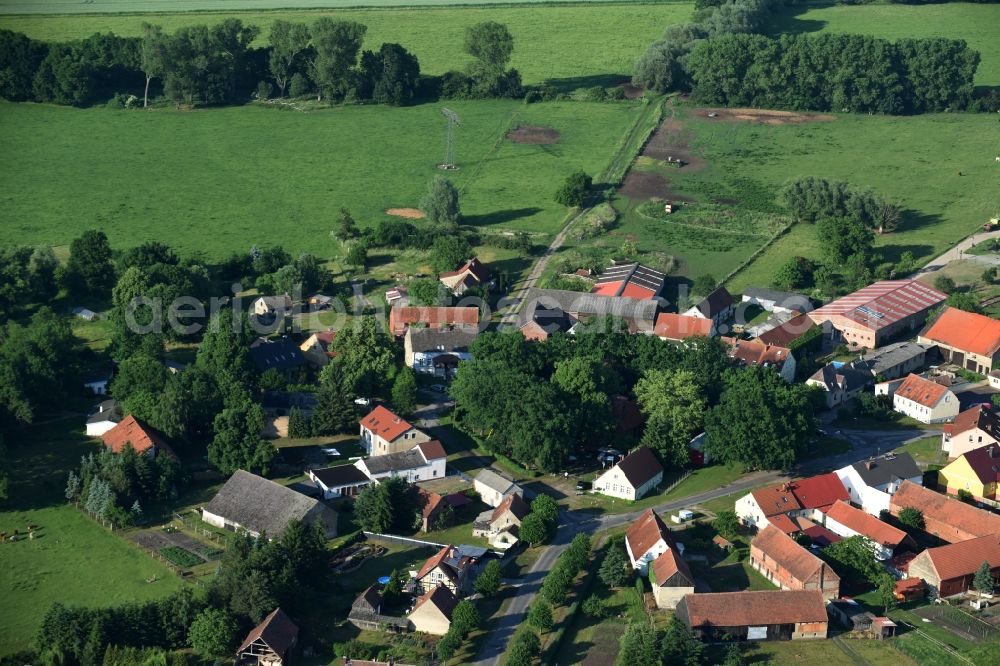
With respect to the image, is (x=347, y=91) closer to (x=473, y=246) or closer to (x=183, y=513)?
(x=473, y=246)

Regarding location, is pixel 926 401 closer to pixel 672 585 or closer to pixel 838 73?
pixel 672 585

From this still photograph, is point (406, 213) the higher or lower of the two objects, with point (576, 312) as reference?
higher

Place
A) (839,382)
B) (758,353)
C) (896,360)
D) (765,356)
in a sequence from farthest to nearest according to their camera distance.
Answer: (896,360)
(758,353)
(765,356)
(839,382)

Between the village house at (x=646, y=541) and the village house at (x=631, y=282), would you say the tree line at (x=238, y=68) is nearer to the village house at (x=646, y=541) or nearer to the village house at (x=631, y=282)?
the village house at (x=631, y=282)

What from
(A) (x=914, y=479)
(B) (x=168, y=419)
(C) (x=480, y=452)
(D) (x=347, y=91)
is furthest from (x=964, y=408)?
(D) (x=347, y=91)

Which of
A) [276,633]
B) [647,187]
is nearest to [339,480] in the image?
[276,633]

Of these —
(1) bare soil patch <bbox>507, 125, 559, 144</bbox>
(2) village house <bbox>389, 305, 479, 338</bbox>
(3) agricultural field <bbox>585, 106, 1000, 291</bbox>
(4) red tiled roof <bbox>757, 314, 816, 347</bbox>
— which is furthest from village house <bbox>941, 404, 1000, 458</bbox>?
(1) bare soil patch <bbox>507, 125, 559, 144</bbox>
